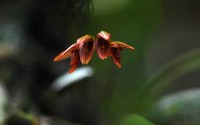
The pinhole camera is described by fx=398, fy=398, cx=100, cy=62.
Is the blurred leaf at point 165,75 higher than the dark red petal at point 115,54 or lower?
higher

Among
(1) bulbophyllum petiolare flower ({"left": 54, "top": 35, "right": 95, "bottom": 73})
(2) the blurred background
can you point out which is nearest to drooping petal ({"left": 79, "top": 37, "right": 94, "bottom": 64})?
(1) bulbophyllum petiolare flower ({"left": 54, "top": 35, "right": 95, "bottom": 73})

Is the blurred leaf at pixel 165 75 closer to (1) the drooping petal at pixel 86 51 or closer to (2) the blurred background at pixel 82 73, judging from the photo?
(2) the blurred background at pixel 82 73

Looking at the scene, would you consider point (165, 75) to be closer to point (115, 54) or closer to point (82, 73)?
point (82, 73)

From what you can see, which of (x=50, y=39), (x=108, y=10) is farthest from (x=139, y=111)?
(x=50, y=39)

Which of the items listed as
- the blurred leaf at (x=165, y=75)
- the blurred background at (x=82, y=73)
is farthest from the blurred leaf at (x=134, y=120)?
the blurred leaf at (x=165, y=75)

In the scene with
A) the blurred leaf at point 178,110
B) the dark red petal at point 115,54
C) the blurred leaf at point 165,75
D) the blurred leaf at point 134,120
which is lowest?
the dark red petal at point 115,54

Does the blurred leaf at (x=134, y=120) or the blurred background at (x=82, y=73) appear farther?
the blurred background at (x=82, y=73)

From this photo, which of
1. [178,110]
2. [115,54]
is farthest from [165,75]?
[115,54]

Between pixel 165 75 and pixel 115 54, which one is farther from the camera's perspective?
pixel 165 75

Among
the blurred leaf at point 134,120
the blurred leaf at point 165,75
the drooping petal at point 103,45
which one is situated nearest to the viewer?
the drooping petal at point 103,45
